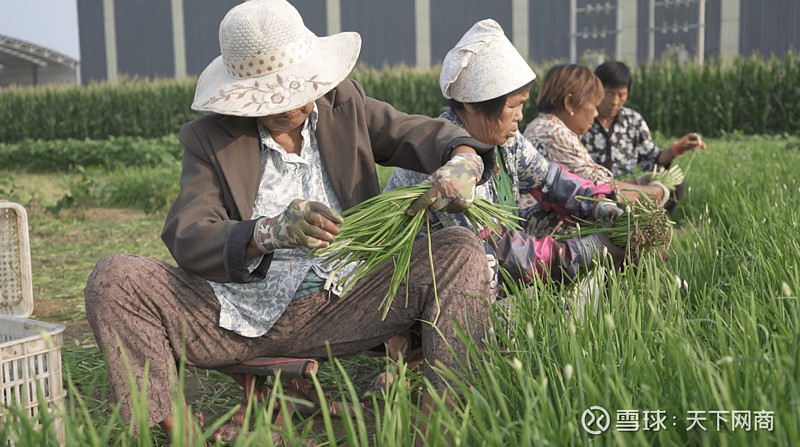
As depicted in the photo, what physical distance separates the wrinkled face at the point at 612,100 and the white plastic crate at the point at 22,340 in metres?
3.05

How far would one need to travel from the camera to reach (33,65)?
28531 mm

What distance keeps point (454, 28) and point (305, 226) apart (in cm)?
2220

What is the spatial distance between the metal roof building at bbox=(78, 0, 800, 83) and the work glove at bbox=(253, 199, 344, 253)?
17.8 meters

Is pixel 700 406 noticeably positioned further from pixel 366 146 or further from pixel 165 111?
pixel 165 111

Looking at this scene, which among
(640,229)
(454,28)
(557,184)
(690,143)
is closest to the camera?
(640,229)

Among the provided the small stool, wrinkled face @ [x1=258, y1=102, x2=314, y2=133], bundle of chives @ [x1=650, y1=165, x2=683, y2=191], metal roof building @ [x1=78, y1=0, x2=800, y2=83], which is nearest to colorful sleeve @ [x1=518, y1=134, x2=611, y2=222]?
bundle of chives @ [x1=650, y1=165, x2=683, y2=191]

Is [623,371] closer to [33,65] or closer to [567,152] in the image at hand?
[567,152]

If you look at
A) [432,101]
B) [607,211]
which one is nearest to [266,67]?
[607,211]

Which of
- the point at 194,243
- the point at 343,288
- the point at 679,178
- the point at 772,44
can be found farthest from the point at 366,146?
the point at 772,44

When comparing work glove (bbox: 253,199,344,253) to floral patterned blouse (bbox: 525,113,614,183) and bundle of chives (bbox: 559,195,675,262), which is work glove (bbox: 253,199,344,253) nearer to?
bundle of chives (bbox: 559,195,675,262)

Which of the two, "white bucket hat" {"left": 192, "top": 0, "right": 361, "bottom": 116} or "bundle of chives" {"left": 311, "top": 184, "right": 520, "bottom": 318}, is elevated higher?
"white bucket hat" {"left": 192, "top": 0, "right": 361, "bottom": 116}

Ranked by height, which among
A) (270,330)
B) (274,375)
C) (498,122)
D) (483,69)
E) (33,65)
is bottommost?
(274,375)

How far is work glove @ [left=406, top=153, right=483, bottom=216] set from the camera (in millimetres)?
1878

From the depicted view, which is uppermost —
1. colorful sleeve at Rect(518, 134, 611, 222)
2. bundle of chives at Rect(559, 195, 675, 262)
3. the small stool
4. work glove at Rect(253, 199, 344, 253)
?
work glove at Rect(253, 199, 344, 253)
